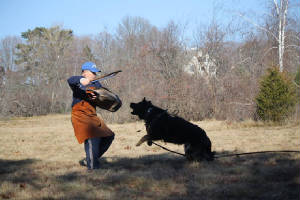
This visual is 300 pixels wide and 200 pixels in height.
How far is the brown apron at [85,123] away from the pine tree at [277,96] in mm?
9060

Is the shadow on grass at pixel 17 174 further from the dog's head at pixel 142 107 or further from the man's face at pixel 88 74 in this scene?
the dog's head at pixel 142 107

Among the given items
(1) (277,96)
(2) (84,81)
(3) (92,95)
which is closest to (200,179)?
(3) (92,95)

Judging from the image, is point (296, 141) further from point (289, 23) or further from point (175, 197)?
point (289, 23)

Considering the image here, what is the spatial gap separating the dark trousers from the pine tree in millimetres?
8831

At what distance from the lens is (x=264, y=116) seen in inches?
495

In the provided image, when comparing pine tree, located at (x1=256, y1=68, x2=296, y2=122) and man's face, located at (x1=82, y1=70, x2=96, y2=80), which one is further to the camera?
pine tree, located at (x1=256, y1=68, x2=296, y2=122)

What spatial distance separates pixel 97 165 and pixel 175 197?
199 cm

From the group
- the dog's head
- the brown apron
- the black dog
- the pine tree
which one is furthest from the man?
the pine tree

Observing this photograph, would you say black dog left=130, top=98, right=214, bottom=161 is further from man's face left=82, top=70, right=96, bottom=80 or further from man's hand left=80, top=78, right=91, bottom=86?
man's hand left=80, top=78, right=91, bottom=86

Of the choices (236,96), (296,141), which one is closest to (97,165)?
(296,141)

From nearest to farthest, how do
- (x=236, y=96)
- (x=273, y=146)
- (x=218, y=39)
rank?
1. (x=273, y=146)
2. (x=236, y=96)
3. (x=218, y=39)

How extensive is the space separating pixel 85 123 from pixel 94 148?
435 mm

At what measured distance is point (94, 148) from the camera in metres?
4.85

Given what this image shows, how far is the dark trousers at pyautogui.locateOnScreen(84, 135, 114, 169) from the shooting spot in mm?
4838
